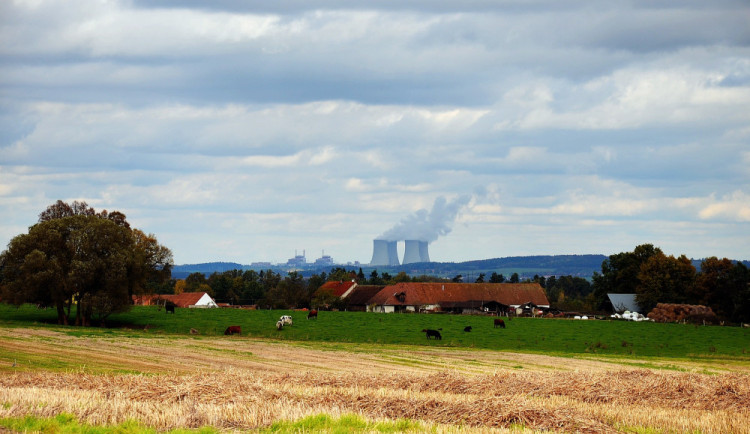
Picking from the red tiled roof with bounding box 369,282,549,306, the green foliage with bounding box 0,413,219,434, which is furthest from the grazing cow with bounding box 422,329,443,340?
the red tiled roof with bounding box 369,282,549,306

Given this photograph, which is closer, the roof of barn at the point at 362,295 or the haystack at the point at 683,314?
the haystack at the point at 683,314

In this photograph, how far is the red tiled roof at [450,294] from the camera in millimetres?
126750

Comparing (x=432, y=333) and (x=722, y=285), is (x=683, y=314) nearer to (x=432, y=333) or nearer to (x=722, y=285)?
(x=722, y=285)

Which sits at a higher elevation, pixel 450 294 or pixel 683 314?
pixel 450 294

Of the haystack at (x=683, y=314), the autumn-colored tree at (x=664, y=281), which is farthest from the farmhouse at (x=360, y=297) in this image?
the haystack at (x=683, y=314)

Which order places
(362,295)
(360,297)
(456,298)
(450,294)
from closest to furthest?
(456,298) → (450,294) → (360,297) → (362,295)

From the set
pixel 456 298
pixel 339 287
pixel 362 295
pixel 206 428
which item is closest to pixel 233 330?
pixel 206 428

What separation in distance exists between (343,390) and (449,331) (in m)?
52.4

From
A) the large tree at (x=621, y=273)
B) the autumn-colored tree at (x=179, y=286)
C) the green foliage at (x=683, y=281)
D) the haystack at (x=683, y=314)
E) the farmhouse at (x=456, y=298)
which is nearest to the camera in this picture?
the haystack at (x=683, y=314)

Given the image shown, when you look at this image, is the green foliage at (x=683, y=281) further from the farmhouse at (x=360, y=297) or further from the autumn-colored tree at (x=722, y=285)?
the farmhouse at (x=360, y=297)

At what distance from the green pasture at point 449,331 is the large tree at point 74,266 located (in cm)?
265

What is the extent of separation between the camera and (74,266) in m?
69.7

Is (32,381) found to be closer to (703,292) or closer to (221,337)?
(221,337)

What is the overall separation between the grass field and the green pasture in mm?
6368
